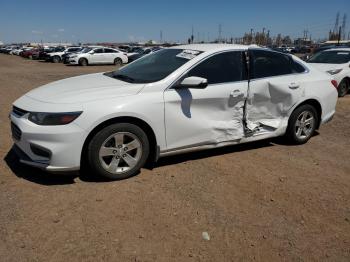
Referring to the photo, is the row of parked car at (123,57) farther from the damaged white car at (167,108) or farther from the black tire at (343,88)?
the damaged white car at (167,108)

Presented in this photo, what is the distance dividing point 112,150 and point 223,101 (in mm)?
1625

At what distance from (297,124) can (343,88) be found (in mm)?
6486

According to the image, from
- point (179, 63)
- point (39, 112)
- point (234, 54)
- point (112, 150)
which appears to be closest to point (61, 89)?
point (39, 112)

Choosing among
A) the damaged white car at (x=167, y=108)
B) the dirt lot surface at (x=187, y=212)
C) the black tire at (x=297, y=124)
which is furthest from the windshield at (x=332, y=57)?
the dirt lot surface at (x=187, y=212)

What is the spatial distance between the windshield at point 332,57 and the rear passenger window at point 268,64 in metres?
6.69

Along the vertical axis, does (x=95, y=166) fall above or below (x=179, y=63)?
below

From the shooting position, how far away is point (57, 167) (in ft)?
13.0

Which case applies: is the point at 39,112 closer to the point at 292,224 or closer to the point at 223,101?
the point at 223,101

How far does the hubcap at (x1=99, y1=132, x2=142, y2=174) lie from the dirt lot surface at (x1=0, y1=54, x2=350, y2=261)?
0.21 metres

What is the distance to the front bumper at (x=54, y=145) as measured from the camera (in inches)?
153

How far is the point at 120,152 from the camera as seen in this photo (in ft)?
13.9

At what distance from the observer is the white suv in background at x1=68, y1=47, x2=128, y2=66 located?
94.6 feet

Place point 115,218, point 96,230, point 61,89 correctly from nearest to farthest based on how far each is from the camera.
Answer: point 96,230 → point 115,218 → point 61,89

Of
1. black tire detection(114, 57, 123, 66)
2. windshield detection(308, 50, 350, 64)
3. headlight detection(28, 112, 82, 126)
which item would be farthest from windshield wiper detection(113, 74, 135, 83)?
black tire detection(114, 57, 123, 66)
